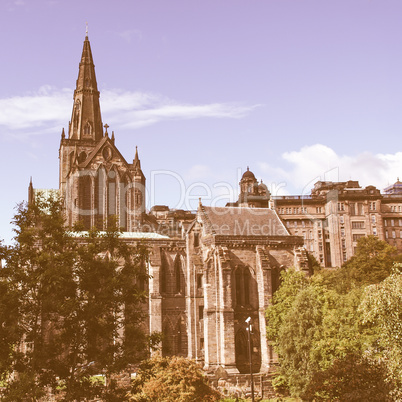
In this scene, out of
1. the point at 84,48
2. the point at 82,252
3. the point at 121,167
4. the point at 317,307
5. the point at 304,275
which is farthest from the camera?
the point at 84,48

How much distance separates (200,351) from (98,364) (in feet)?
111

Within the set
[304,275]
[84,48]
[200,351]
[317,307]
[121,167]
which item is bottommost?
[200,351]

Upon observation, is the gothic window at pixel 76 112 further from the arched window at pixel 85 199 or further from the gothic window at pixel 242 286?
the gothic window at pixel 242 286

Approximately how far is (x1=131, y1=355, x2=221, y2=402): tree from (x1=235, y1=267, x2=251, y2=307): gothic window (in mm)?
20070

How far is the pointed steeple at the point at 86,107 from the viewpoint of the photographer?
93.1 metres

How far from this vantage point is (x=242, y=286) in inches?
2274

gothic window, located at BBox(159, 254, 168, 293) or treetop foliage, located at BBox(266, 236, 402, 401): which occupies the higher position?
gothic window, located at BBox(159, 254, 168, 293)

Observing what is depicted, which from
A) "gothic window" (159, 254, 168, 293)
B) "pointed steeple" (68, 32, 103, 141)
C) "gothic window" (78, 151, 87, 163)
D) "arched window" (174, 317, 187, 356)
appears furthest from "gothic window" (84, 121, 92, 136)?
"arched window" (174, 317, 187, 356)

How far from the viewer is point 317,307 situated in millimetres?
47188

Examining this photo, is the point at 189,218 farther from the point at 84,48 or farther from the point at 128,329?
the point at 128,329

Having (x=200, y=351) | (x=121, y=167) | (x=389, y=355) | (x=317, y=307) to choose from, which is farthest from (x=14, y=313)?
(x=121, y=167)

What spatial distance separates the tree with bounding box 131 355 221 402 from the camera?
34.4 meters

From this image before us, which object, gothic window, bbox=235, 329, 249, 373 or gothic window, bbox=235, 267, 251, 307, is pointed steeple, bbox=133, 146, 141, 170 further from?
gothic window, bbox=235, 329, 249, 373

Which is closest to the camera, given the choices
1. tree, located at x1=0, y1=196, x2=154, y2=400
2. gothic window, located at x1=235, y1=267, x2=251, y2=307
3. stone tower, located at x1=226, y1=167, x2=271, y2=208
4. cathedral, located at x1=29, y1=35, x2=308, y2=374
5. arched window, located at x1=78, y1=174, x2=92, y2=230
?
tree, located at x1=0, y1=196, x2=154, y2=400
